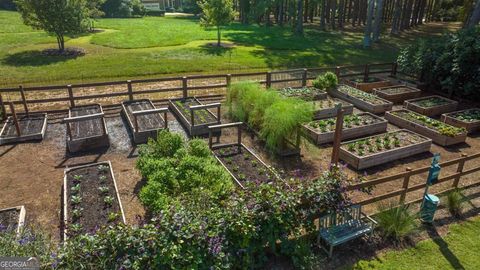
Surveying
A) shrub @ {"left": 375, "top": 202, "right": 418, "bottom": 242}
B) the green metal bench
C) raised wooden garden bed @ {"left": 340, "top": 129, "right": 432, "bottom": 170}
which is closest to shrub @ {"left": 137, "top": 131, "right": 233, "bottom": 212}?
the green metal bench

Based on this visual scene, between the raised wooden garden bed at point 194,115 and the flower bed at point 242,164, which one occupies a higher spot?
the raised wooden garden bed at point 194,115

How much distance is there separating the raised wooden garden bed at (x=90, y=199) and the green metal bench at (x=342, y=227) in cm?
393

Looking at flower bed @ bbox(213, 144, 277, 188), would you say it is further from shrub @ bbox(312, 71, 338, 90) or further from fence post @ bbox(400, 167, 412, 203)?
shrub @ bbox(312, 71, 338, 90)

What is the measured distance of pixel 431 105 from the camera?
13.7 m

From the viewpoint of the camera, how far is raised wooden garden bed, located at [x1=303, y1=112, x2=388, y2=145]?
35.8ft

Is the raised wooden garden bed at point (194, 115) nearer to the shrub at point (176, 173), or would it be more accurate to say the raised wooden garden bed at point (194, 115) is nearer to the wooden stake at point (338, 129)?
the shrub at point (176, 173)

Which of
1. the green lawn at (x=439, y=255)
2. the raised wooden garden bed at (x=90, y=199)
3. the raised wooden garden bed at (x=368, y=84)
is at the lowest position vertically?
the green lawn at (x=439, y=255)

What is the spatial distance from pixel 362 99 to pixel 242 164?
7.87 metres

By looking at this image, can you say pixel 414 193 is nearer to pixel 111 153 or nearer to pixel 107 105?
pixel 111 153

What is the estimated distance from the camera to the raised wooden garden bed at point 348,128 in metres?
10.9

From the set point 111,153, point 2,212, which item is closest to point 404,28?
point 111,153

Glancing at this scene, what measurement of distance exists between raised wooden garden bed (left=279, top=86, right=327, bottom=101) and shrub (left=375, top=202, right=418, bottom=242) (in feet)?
25.8

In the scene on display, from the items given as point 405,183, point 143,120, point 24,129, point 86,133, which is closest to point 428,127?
point 405,183

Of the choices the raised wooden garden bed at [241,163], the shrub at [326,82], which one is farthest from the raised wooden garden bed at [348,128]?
the shrub at [326,82]
